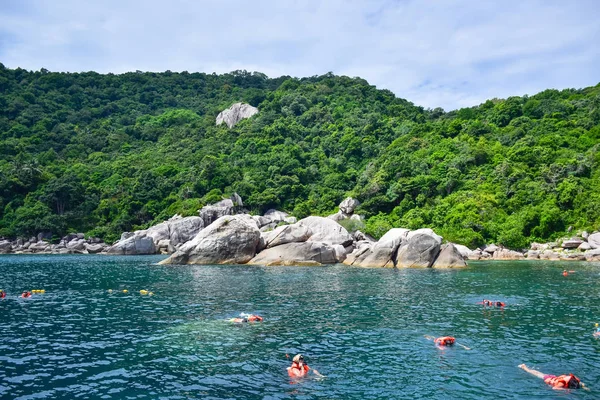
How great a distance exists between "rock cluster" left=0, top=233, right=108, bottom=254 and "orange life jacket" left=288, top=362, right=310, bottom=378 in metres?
75.2

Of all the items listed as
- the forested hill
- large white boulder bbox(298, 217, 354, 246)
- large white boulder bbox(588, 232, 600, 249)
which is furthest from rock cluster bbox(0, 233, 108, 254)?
large white boulder bbox(588, 232, 600, 249)

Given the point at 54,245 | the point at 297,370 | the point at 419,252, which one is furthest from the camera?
the point at 54,245

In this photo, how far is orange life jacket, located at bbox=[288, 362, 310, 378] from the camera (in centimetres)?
1476

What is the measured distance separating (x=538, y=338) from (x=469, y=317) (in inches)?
178

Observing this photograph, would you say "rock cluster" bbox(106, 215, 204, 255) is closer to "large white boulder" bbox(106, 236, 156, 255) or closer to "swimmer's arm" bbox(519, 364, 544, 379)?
"large white boulder" bbox(106, 236, 156, 255)

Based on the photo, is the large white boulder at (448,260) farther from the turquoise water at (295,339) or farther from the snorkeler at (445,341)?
the snorkeler at (445,341)

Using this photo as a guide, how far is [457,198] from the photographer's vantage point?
74562 millimetres

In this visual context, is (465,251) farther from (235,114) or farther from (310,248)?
(235,114)

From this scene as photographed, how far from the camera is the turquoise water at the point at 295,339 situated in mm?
13898

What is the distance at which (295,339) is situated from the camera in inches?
765

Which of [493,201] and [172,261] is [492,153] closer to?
[493,201]

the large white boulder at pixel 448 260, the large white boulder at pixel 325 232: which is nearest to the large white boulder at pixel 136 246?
the large white boulder at pixel 325 232

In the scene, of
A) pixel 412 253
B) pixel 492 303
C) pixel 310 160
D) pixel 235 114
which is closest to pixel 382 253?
pixel 412 253

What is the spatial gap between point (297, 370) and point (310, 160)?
94.7m
